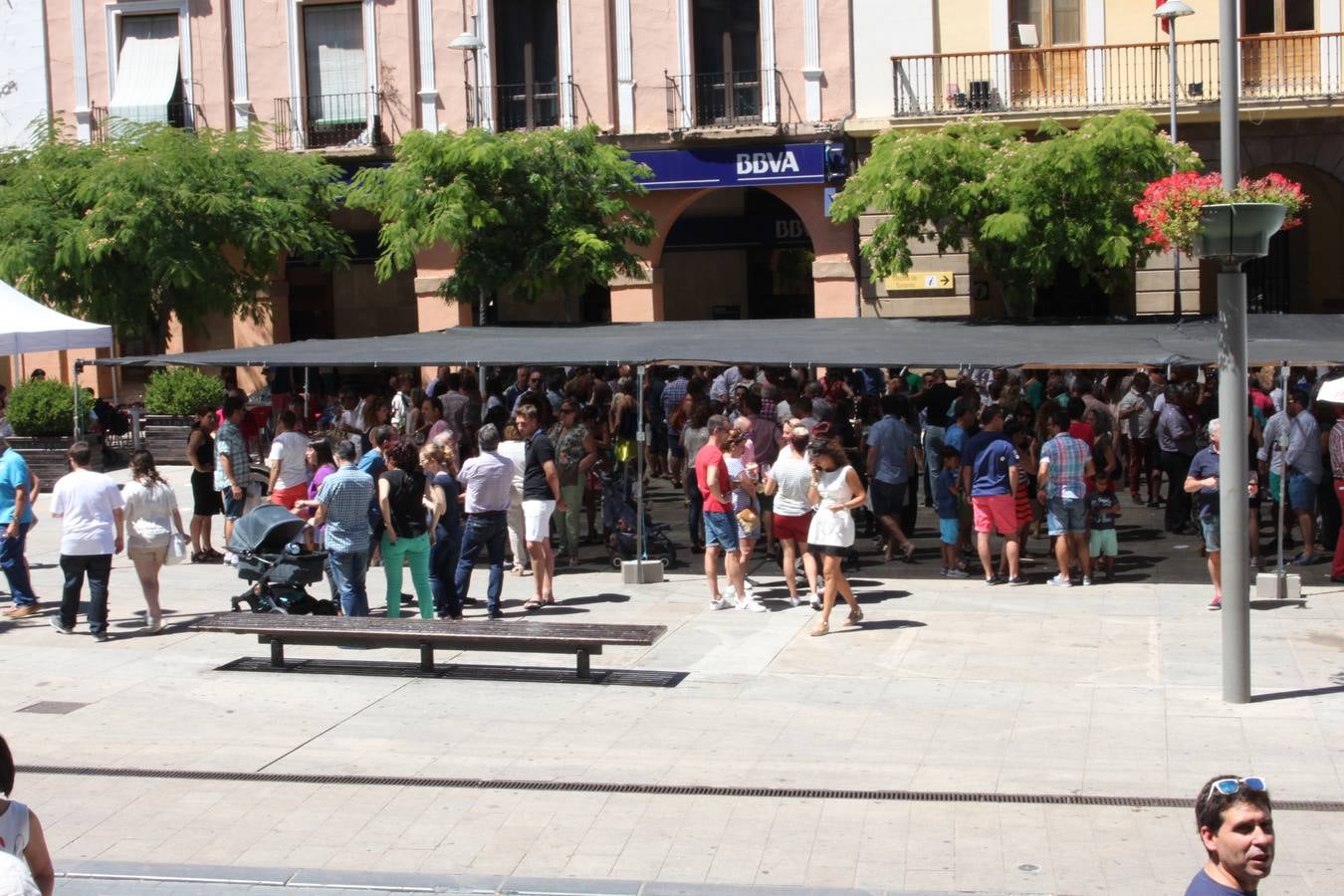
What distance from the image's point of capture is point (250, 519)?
487 inches

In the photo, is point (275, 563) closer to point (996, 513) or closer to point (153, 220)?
point (996, 513)

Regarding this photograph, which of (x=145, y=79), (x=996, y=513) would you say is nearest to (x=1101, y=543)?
(x=996, y=513)

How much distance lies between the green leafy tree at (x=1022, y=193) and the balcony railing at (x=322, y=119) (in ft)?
34.1


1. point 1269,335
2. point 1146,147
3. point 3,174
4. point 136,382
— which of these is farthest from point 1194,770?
point 136,382

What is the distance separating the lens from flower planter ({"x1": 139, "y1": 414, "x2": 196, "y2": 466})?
23.9 meters

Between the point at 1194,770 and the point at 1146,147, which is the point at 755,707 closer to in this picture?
the point at 1194,770

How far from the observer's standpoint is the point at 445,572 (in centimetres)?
1271

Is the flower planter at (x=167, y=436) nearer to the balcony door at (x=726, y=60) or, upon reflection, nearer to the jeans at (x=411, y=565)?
the balcony door at (x=726, y=60)

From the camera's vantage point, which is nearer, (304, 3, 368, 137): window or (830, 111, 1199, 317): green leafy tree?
(830, 111, 1199, 317): green leafy tree

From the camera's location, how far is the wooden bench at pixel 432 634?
1058cm

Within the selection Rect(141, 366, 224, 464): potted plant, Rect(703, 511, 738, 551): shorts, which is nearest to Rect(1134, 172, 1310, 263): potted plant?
Rect(703, 511, 738, 551): shorts

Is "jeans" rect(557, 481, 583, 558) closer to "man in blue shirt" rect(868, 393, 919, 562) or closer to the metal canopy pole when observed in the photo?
"man in blue shirt" rect(868, 393, 919, 562)

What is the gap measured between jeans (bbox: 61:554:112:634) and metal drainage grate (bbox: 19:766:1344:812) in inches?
138

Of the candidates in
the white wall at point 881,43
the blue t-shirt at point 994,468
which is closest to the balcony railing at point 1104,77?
the white wall at point 881,43
